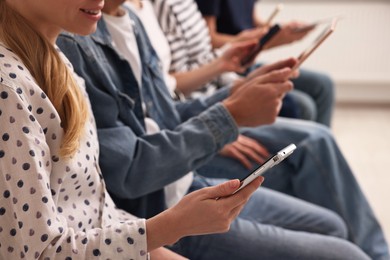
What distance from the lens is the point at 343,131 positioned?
299cm

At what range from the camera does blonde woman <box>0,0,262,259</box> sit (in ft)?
2.41

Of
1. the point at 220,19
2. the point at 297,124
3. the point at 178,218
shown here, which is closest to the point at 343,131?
the point at 220,19

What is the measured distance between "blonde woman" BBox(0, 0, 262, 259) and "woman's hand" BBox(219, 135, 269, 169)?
2.20 feet

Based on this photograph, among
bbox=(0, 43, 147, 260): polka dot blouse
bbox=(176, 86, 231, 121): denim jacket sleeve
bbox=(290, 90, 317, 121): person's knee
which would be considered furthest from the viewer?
bbox=(290, 90, 317, 121): person's knee

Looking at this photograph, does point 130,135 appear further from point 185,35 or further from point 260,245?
point 185,35

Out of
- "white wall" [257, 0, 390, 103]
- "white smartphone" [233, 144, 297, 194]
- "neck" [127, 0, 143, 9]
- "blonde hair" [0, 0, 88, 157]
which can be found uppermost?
"blonde hair" [0, 0, 88, 157]

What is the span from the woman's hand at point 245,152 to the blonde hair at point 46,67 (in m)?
0.72

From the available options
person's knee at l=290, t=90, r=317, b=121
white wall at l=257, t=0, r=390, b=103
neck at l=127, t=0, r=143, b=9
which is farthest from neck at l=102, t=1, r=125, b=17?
white wall at l=257, t=0, r=390, b=103

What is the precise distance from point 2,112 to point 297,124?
1.05 meters

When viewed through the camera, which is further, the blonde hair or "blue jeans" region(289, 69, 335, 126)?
"blue jeans" region(289, 69, 335, 126)

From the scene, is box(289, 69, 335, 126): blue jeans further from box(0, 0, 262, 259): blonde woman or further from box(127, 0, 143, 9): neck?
box(0, 0, 262, 259): blonde woman

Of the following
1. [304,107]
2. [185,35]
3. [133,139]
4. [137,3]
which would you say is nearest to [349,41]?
[304,107]

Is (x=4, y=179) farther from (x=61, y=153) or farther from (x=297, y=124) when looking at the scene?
(x=297, y=124)

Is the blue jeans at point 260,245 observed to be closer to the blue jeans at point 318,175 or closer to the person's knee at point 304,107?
the blue jeans at point 318,175
